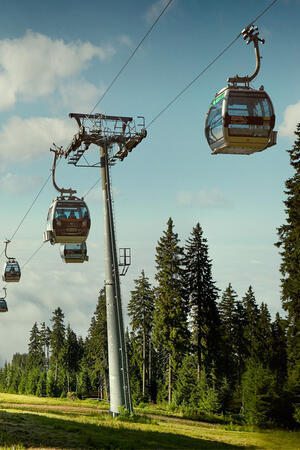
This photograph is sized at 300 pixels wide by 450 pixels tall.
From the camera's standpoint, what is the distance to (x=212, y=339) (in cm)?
5222

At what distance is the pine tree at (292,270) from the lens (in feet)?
106

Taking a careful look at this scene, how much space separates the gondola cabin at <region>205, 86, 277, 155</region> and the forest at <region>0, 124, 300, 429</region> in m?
23.1

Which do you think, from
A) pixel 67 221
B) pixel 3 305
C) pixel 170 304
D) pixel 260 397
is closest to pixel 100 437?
pixel 67 221

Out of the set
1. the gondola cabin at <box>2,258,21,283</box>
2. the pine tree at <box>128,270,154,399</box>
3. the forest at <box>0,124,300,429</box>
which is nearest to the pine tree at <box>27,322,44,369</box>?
the forest at <box>0,124,300,429</box>

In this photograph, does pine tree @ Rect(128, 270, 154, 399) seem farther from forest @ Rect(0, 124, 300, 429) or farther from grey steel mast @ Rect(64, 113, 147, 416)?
grey steel mast @ Rect(64, 113, 147, 416)

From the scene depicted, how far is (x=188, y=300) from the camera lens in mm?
53688

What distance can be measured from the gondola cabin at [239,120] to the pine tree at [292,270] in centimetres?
2309

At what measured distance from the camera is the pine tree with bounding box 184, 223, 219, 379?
171 ft

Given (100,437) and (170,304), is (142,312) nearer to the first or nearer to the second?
(170,304)

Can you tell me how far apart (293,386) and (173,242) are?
25.3 m

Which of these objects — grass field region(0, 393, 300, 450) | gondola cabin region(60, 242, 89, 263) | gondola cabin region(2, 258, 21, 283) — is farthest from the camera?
gondola cabin region(2, 258, 21, 283)

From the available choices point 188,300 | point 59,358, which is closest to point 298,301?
point 188,300

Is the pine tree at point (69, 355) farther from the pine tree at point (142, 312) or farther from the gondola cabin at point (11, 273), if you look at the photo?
the gondola cabin at point (11, 273)

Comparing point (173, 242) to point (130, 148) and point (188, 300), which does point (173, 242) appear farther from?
point (130, 148)
